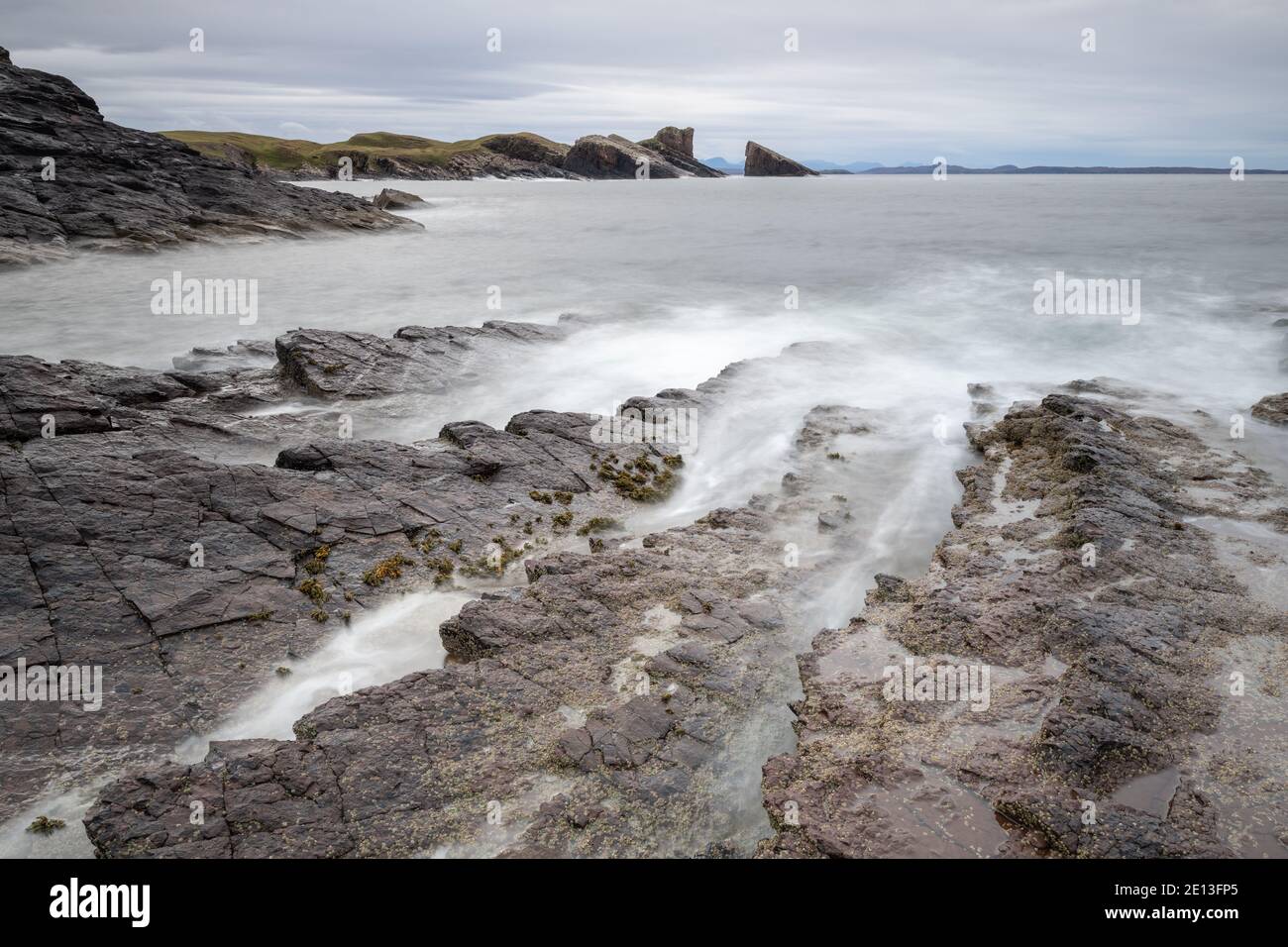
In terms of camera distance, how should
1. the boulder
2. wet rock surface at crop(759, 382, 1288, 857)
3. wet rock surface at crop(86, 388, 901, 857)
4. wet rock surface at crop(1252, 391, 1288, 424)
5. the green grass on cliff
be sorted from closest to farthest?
wet rock surface at crop(759, 382, 1288, 857) → wet rock surface at crop(86, 388, 901, 857) → wet rock surface at crop(1252, 391, 1288, 424) → the boulder → the green grass on cliff

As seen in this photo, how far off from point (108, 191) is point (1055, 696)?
175 ft

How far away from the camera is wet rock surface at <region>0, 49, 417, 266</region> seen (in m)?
38.0

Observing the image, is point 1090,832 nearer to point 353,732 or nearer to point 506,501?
point 353,732

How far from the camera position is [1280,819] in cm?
652

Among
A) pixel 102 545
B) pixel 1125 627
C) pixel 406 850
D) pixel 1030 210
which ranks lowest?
pixel 406 850

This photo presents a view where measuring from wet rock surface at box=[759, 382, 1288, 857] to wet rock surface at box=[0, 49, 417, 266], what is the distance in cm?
4142

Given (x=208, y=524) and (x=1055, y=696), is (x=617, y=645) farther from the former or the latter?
(x=208, y=524)

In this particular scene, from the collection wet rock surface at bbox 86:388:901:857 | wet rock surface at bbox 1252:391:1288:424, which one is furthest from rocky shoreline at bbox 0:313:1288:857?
wet rock surface at bbox 1252:391:1288:424

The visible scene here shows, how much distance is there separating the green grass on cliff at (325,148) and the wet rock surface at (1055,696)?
10976 cm

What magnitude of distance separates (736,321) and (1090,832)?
82.8ft

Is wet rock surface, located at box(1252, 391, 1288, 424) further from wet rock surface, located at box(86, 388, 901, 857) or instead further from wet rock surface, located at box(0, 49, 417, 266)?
wet rock surface, located at box(0, 49, 417, 266)
